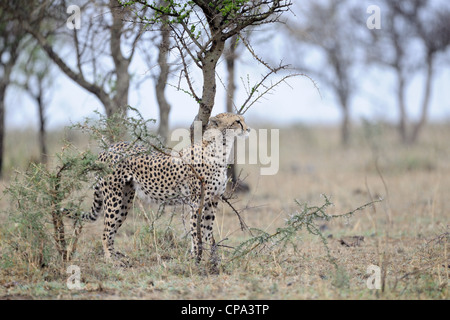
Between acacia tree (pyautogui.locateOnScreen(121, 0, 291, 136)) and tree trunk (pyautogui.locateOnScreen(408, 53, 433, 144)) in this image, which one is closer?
acacia tree (pyautogui.locateOnScreen(121, 0, 291, 136))

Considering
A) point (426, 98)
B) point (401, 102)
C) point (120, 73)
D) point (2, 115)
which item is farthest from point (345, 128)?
point (120, 73)

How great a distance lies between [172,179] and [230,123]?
2.66ft

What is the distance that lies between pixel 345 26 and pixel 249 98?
16946 mm

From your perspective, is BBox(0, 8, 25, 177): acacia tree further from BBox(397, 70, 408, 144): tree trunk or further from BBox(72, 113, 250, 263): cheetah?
BBox(397, 70, 408, 144): tree trunk

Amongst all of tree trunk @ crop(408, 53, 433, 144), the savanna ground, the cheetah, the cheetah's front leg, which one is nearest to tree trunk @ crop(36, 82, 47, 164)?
the savanna ground

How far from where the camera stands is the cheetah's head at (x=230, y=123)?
17.3ft

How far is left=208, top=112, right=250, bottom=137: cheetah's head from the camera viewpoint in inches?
208

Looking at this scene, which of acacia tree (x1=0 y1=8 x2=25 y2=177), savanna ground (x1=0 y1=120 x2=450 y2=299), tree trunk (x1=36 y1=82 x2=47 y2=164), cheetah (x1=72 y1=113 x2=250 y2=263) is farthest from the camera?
tree trunk (x1=36 y1=82 x2=47 y2=164)

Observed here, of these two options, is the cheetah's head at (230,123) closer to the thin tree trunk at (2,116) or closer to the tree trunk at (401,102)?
the thin tree trunk at (2,116)

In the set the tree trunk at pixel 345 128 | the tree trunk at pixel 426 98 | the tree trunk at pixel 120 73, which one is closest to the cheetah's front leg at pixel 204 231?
the tree trunk at pixel 120 73

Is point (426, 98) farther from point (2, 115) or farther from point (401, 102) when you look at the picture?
point (2, 115)

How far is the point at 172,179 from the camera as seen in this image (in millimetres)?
5609
